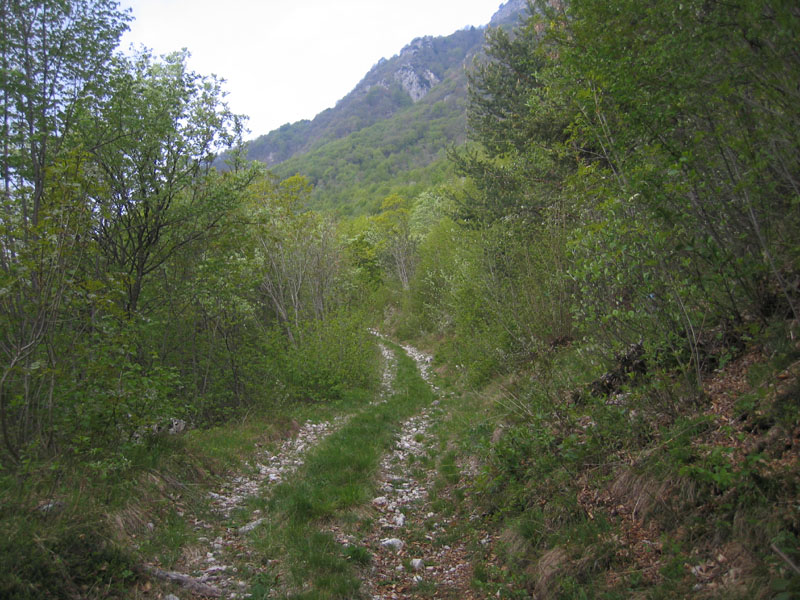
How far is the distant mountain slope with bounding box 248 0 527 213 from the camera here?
91500 millimetres

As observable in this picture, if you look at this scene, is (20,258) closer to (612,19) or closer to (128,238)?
(128,238)

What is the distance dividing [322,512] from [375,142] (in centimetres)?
13404

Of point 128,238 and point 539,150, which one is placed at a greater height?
point 128,238

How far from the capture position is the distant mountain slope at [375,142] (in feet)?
300

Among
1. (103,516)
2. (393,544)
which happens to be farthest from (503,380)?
(103,516)

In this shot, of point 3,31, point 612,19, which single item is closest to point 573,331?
point 612,19

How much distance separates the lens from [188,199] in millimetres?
10289

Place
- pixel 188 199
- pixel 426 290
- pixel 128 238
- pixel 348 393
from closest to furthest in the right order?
pixel 128 238, pixel 188 199, pixel 348 393, pixel 426 290

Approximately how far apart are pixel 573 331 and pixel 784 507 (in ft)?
22.3

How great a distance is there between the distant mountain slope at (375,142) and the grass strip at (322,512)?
5487 cm

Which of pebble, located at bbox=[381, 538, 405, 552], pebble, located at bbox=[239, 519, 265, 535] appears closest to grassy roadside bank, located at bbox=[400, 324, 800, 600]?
pebble, located at bbox=[381, 538, 405, 552]

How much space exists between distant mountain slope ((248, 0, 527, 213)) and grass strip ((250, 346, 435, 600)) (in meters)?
54.9

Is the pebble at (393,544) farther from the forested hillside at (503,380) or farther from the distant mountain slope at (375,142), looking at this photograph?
the distant mountain slope at (375,142)

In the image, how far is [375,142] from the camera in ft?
428
